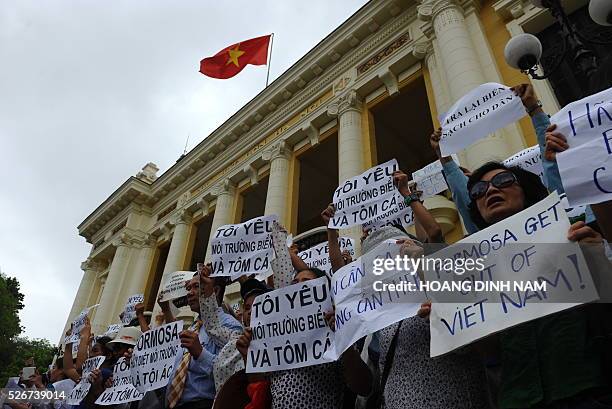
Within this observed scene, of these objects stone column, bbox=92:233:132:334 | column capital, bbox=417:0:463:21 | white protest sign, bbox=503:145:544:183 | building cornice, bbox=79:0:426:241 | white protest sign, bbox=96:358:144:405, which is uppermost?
building cornice, bbox=79:0:426:241

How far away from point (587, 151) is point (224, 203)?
13847mm

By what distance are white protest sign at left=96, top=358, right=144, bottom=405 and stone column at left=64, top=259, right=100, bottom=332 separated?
1795 cm

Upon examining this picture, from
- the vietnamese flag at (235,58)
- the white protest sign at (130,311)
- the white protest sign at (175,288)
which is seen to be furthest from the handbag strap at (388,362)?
the vietnamese flag at (235,58)

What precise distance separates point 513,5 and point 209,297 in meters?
8.71

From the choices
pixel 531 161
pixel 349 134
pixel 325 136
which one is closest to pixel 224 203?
pixel 325 136

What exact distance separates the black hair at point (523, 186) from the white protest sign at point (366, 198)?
143cm

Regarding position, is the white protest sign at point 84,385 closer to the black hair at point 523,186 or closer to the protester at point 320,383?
the protester at point 320,383

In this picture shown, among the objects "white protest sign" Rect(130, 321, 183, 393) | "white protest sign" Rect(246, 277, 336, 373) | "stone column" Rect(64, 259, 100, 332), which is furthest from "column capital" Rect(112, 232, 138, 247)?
"white protest sign" Rect(246, 277, 336, 373)

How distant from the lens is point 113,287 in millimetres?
17656

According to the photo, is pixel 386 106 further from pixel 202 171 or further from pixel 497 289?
pixel 497 289

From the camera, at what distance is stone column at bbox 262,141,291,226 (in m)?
12.0

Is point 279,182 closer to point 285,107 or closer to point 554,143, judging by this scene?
point 285,107

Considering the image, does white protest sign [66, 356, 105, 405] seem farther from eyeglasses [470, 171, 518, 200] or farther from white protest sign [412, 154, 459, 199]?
eyeglasses [470, 171, 518, 200]

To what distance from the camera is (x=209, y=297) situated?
3.67 m
